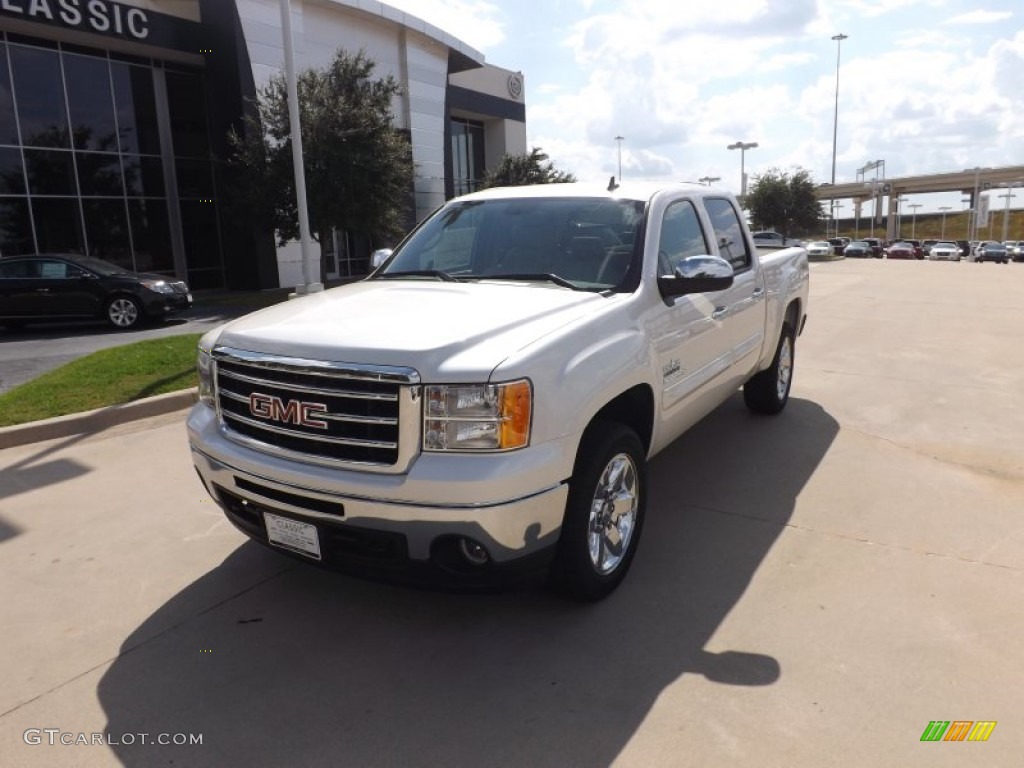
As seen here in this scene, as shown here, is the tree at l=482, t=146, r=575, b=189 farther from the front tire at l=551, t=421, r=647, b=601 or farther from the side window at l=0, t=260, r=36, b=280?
the front tire at l=551, t=421, r=647, b=601

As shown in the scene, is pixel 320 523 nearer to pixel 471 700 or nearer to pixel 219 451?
pixel 219 451

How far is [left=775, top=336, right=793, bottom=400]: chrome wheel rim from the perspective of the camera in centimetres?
648

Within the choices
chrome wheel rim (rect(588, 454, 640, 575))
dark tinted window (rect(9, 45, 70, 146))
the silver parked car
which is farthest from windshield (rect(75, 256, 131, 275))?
the silver parked car

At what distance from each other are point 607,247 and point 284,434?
1.93m

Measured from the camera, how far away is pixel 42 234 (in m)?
19.9

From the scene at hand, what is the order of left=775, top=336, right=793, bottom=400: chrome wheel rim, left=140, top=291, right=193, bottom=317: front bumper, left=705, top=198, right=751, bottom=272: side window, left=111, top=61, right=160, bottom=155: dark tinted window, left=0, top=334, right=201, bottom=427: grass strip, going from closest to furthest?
left=705, top=198, right=751, bottom=272: side window < left=775, top=336, right=793, bottom=400: chrome wheel rim < left=0, top=334, right=201, bottom=427: grass strip < left=140, top=291, right=193, bottom=317: front bumper < left=111, top=61, right=160, bottom=155: dark tinted window

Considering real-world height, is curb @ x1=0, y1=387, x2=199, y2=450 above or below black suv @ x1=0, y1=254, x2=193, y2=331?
below

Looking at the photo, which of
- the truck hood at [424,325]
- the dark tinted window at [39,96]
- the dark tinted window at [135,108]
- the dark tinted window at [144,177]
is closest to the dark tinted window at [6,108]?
the dark tinted window at [39,96]

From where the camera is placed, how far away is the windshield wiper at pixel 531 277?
3.72 meters

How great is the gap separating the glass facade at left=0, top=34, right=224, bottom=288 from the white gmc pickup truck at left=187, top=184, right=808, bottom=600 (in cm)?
1977

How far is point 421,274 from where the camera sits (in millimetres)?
4312

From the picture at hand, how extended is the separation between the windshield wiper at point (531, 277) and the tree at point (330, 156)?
15.7 m

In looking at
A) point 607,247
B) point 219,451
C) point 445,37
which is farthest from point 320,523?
point 445,37

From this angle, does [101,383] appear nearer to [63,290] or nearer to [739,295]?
[739,295]
